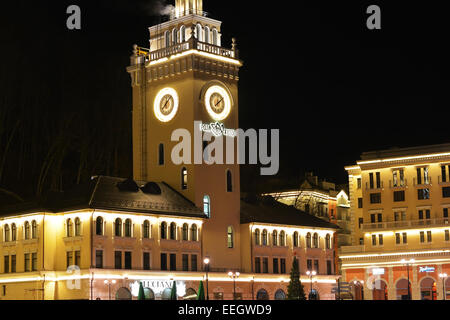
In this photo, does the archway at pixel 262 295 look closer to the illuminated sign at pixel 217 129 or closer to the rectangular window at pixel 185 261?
the rectangular window at pixel 185 261

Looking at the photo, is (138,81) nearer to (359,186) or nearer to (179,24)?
(179,24)

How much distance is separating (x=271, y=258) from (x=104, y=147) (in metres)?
23.0

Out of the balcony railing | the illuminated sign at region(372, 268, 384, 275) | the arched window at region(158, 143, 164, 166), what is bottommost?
the illuminated sign at region(372, 268, 384, 275)

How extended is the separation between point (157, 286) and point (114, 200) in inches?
323

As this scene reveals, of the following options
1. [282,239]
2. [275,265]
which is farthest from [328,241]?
[275,265]

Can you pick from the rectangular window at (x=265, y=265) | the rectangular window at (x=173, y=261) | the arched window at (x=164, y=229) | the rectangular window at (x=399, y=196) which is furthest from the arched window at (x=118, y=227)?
the rectangular window at (x=399, y=196)

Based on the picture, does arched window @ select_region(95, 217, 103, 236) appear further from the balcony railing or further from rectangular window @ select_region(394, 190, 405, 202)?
rectangular window @ select_region(394, 190, 405, 202)

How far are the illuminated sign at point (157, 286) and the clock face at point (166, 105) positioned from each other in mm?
16781

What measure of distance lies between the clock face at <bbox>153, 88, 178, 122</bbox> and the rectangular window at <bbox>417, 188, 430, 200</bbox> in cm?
3137

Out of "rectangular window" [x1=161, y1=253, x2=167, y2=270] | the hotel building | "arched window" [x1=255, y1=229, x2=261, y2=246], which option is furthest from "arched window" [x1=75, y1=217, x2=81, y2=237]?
"arched window" [x1=255, y1=229, x2=261, y2=246]

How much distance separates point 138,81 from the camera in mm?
90812

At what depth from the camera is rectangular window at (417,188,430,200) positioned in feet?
335
